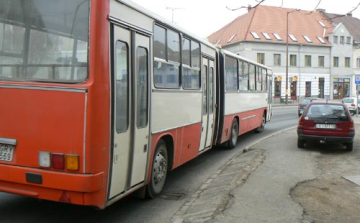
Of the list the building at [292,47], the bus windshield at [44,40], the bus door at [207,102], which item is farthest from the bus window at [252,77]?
the building at [292,47]

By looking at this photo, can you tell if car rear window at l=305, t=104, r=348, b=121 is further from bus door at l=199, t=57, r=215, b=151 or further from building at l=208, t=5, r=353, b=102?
building at l=208, t=5, r=353, b=102

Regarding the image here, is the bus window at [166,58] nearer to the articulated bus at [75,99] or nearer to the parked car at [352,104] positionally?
the articulated bus at [75,99]

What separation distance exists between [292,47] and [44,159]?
189 feet

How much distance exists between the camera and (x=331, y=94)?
203ft

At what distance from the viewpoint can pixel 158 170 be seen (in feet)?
20.8

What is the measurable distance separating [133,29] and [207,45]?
4.04m

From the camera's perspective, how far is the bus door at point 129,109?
15.3 ft

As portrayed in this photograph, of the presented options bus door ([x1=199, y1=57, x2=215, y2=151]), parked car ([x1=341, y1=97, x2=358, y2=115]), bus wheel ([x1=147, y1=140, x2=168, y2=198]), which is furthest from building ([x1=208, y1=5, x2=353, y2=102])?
bus wheel ([x1=147, y1=140, x2=168, y2=198])

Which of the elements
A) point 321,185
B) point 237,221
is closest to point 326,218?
point 237,221

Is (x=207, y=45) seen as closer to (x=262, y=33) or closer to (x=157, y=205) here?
(x=157, y=205)

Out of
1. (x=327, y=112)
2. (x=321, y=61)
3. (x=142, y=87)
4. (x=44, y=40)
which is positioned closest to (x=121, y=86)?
(x=142, y=87)

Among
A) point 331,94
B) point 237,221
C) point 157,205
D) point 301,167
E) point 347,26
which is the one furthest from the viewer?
point 347,26

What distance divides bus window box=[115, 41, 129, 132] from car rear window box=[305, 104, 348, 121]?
7869 mm

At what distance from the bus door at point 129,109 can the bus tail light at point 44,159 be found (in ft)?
2.36
